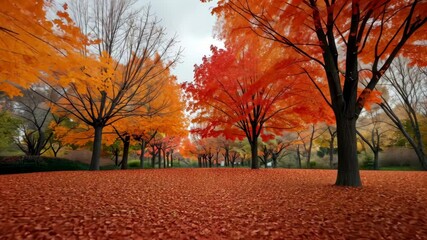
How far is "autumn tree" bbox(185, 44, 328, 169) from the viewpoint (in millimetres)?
11305

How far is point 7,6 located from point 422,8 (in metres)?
9.56

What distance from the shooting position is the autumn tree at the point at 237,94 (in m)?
11.3

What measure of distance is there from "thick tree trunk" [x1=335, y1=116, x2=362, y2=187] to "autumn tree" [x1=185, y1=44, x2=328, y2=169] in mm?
4023

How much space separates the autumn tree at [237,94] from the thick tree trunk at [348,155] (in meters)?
4.02

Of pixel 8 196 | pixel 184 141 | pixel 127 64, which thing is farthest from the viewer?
pixel 184 141

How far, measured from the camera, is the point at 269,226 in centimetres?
336

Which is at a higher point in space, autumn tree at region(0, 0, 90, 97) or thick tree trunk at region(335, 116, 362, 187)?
autumn tree at region(0, 0, 90, 97)

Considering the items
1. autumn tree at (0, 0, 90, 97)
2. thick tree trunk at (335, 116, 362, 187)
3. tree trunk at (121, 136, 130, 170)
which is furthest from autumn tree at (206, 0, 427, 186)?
tree trunk at (121, 136, 130, 170)

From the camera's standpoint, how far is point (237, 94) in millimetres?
12359

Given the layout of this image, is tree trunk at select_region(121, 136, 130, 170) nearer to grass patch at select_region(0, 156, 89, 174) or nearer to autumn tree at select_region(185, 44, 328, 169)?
grass patch at select_region(0, 156, 89, 174)

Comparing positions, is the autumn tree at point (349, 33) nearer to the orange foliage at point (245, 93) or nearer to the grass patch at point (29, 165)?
the orange foliage at point (245, 93)

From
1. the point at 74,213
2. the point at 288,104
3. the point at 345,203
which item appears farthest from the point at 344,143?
the point at 74,213

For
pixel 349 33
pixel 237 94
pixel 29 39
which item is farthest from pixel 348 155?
pixel 29 39

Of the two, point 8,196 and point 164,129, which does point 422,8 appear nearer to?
point 8,196
